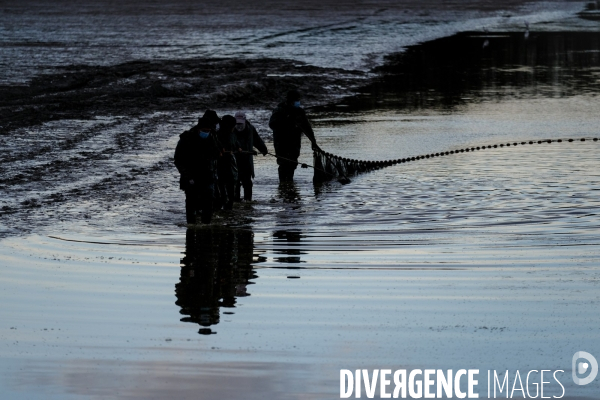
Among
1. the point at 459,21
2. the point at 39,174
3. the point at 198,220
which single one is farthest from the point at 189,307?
the point at 459,21

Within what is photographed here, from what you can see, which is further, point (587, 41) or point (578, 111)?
point (587, 41)

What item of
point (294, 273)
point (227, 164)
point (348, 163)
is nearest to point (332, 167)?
point (348, 163)

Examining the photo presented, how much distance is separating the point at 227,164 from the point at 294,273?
4.00m

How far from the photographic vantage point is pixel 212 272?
11.6m

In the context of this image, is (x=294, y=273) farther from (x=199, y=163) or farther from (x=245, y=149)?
(x=245, y=149)

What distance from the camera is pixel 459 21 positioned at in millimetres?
64812

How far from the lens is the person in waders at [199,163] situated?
13.4 meters

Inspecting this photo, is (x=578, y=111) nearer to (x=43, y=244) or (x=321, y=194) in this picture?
(x=321, y=194)

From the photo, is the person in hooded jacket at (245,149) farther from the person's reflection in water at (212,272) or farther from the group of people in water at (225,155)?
the person's reflection in water at (212,272)

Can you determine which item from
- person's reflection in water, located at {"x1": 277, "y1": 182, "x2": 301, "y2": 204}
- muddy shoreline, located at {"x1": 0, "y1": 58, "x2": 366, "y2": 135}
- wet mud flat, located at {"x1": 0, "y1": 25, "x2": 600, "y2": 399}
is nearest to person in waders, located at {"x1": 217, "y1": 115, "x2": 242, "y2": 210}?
wet mud flat, located at {"x1": 0, "y1": 25, "x2": 600, "y2": 399}

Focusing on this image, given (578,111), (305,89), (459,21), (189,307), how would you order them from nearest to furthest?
(189,307), (578,111), (305,89), (459,21)

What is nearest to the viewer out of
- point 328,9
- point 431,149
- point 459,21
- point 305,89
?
point 431,149

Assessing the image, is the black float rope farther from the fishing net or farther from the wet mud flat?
the wet mud flat

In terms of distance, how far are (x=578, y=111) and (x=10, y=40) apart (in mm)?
30683
